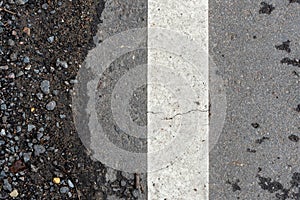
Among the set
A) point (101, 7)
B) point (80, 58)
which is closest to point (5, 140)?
point (80, 58)

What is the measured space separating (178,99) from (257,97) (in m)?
0.49

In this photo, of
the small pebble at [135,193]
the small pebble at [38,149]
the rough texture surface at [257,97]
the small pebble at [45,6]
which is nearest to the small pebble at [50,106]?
the small pebble at [38,149]

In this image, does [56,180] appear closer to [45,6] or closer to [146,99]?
[146,99]

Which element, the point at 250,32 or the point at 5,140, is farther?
the point at 250,32

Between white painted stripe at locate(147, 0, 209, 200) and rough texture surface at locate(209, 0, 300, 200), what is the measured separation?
0.10 meters

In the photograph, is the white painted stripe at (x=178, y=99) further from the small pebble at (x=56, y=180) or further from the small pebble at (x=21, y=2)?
the small pebble at (x=21, y=2)

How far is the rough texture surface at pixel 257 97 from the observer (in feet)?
9.75

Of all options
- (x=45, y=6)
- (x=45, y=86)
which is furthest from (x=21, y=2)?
(x=45, y=86)

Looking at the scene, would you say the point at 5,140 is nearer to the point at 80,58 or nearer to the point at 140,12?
the point at 80,58

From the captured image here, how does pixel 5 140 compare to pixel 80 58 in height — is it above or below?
below

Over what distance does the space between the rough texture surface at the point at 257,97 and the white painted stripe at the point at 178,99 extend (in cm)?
10

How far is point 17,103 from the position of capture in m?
2.86

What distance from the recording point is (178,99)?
2.99 meters

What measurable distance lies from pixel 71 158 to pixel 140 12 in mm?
971
